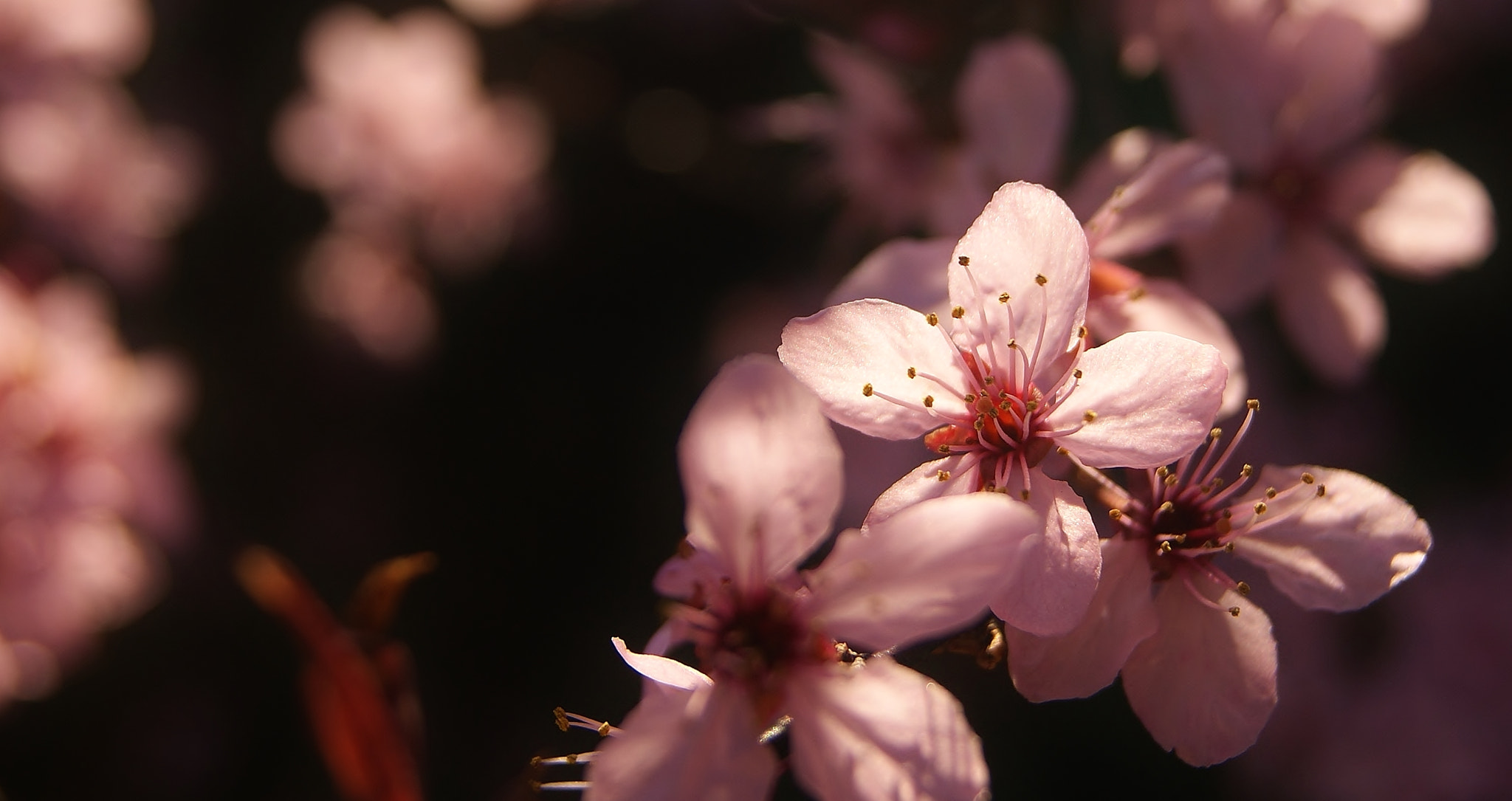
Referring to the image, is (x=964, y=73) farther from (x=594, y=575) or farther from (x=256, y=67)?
(x=256, y=67)

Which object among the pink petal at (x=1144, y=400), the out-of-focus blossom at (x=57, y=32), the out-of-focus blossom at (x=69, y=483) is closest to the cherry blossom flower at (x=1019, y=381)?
the pink petal at (x=1144, y=400)

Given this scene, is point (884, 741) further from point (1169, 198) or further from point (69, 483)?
point (69, 483)

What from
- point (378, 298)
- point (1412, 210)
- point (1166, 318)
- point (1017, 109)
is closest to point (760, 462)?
point (1166, 318)

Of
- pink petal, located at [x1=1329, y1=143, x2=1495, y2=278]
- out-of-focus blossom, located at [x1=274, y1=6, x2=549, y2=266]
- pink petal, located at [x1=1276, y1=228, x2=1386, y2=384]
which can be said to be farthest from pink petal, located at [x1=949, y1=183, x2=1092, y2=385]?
out-of-focus blossom, located at [x1=274, y1=6, x2=549, y2=266]

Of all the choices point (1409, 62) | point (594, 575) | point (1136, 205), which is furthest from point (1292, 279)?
point (594, 575)

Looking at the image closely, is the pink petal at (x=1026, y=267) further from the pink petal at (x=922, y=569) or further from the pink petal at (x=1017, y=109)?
the pink petal at (x=1017, y=109)

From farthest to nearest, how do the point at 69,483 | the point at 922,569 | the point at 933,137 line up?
the point at 69,483
the point at 933,137
the point at 922,569
